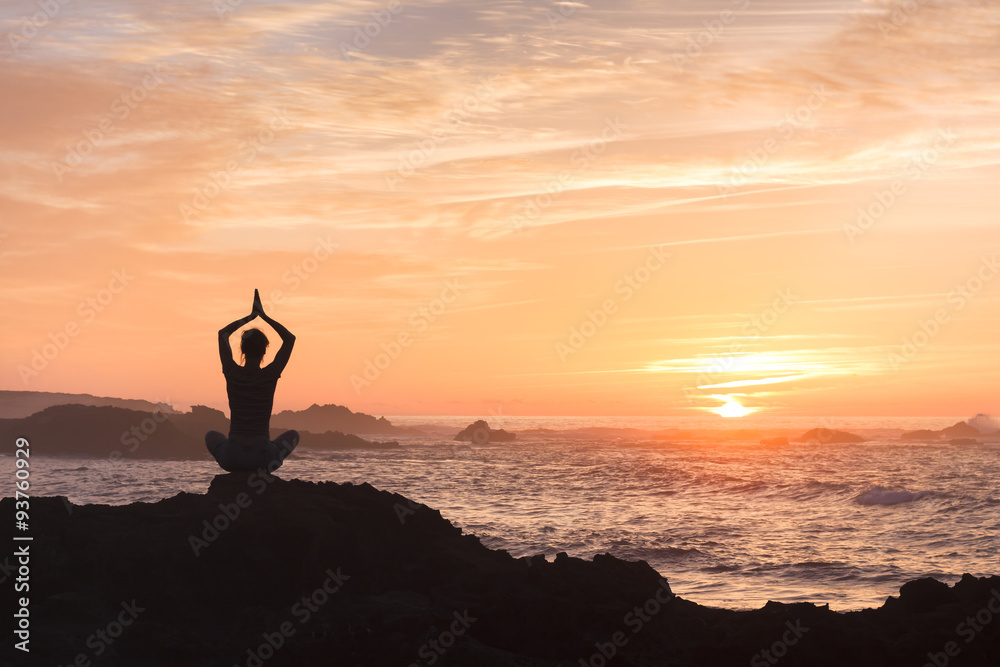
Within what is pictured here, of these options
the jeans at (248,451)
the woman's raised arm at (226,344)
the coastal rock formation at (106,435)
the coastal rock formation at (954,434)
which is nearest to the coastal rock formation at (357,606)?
the jeans at (248,451)

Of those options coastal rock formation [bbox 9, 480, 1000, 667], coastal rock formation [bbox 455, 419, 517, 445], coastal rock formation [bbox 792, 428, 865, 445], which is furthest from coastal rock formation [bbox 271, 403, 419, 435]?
coastal rock formation [bbox 9, 480, 1000, 667]

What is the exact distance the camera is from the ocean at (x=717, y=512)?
19281 millimetres

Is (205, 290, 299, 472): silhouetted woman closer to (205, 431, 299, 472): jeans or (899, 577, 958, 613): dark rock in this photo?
(205, 431, 299, 472): jeans

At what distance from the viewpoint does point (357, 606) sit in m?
8.16

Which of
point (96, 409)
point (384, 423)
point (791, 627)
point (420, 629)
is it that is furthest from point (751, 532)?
point (384, 423)

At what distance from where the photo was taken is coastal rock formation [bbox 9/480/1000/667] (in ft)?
25.5

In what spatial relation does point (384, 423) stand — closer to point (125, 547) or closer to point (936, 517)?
point (936, 517)

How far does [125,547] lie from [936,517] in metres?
31.1

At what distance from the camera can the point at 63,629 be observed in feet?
25.5

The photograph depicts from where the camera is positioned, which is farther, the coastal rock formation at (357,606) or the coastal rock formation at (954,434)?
the coastal rock formation at (954,434)

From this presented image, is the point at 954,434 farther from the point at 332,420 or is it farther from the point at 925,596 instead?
the point at 925,596

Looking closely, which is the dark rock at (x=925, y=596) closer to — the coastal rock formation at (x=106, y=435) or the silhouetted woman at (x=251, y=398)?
the silhouetted woman at (x=251, y=398)

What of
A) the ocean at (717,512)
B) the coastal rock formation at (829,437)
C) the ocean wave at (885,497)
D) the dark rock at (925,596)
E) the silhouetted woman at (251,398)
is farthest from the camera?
the coastal rock formation at (829,437)

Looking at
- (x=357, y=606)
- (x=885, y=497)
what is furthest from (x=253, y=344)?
(x=885, y=497)
